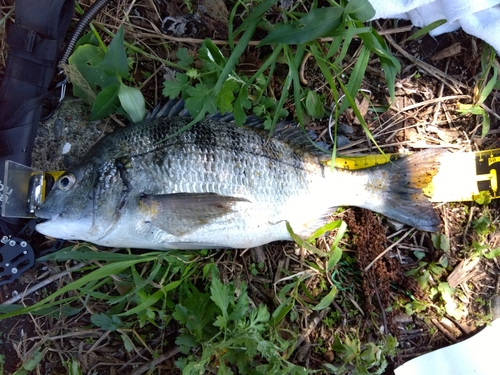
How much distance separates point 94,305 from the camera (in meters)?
2.67

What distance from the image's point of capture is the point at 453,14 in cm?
287

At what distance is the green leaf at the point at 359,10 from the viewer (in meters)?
2.14

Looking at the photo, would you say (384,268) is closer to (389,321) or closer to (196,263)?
(389,321)

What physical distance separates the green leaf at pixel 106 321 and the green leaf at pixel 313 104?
1928 millimetres

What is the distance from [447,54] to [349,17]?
1.26m

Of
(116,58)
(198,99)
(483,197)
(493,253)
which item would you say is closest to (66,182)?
(116,58)

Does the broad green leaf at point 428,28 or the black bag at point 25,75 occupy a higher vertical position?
the broad green leaf at point 428,28

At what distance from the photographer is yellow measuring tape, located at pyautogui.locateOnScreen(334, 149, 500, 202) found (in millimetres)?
2859

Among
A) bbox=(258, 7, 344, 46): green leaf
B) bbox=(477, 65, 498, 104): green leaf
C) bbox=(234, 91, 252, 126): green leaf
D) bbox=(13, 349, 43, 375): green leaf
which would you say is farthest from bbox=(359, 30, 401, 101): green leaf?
bbox=(13, 349, 43, 375): green leaf

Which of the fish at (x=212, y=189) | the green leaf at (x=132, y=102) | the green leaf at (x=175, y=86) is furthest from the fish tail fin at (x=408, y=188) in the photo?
the green leaf at (x=132, y=102)

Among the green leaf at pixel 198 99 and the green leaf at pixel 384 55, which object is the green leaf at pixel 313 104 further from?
the green leaf at pixel 198 99

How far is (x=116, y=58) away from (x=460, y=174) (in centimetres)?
255

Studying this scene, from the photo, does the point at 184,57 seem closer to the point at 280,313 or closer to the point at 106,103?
the point at 106,103

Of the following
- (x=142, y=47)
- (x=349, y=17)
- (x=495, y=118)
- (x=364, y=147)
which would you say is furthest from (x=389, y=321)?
(x=142, y=47)
